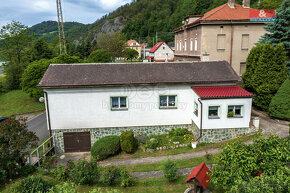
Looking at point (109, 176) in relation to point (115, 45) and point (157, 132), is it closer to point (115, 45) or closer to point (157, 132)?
point (157, 132)

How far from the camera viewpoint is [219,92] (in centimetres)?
1482

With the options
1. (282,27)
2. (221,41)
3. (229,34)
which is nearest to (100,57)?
(221,41)

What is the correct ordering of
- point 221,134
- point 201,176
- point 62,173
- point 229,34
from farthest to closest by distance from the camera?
point 229,34 < point 221,134 < point 62,173 < point 201,176

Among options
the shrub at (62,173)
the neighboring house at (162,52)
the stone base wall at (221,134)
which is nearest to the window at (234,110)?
the stone base wall at (221,134)

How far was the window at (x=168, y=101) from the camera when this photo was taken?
1616cm

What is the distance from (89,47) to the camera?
64062 mm

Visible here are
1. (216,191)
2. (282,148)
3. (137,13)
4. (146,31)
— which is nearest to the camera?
(282,148)

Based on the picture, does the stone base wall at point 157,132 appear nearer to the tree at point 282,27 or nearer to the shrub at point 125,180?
the shrub at point 125,180

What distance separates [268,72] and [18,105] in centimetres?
3298

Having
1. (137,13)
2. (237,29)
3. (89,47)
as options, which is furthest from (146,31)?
→ (237,29)

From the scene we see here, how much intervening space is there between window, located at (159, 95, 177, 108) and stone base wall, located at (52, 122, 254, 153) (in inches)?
67.5

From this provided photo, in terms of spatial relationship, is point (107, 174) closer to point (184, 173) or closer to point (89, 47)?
point (184, 173)

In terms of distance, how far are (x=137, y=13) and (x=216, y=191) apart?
18323 cm

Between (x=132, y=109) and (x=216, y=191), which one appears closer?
(x=216, y=191)
